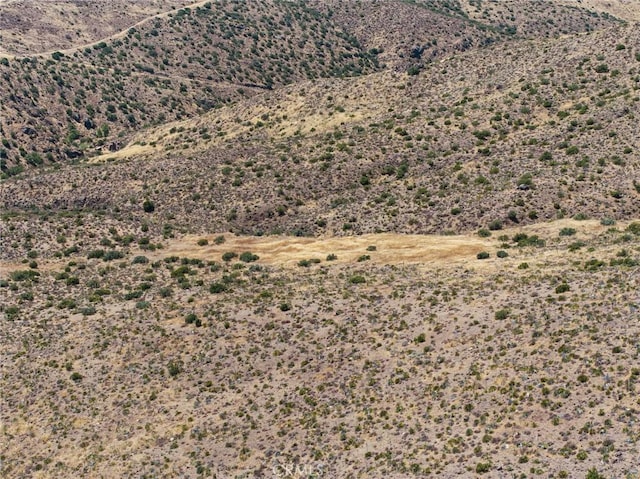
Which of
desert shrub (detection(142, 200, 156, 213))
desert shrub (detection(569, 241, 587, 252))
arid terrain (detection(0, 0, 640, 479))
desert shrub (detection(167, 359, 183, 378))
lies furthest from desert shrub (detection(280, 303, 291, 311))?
desert shrub (detection(142, 200, 156, 213))

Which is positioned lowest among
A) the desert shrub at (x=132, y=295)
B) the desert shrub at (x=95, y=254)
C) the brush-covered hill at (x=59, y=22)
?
the desert shrub at (x=132, y=295)

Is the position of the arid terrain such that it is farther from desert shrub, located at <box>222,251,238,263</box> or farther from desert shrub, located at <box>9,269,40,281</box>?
desert shrub, located at <box>9,269,40,281</box>

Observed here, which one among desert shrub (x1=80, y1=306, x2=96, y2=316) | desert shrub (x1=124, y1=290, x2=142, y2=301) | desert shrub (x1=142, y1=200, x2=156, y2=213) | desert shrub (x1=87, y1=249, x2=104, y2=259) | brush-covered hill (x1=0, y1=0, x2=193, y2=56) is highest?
brush-covered hill (x1=0, y1=0, x2=193, y2=56)

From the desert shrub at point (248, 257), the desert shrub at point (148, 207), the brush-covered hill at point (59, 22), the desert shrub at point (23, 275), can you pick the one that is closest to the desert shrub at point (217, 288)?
the desert shrub at point (248, 257)

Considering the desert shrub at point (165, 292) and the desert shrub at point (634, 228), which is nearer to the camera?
the desert shrub at point (165, 292)

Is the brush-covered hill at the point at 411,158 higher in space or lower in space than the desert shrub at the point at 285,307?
higher

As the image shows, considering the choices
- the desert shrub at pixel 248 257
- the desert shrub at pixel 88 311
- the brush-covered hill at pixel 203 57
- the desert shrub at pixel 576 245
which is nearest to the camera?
the desert shrub at pixel 576 245

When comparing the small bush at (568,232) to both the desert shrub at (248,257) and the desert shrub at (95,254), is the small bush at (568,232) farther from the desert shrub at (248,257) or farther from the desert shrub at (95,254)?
the desert shrub at (95,254)

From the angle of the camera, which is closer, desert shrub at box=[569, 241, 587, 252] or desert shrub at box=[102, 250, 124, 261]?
desert shrub at box=[569, 241, 587, 252]

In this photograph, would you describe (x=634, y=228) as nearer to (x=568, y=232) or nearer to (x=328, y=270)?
(x=568, y=232)
